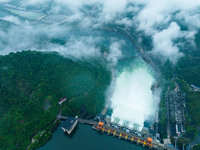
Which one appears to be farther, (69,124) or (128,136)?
(69,124)

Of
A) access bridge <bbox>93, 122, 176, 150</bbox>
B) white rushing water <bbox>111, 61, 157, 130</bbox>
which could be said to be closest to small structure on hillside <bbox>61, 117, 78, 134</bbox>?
access bridge <bbox>93, 122, 176, 150</bbox>

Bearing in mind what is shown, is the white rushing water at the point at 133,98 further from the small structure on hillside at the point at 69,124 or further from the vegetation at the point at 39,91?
the small structure on hillside at the point at 69,124

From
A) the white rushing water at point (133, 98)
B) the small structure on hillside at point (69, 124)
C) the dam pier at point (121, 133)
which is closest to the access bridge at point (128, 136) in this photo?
the dam pier at point (121, 133)

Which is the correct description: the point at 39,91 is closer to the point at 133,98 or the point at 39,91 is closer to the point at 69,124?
the point at 69,124

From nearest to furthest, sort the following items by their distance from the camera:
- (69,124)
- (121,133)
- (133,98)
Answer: (121,133)
(69,124)
(133,98)

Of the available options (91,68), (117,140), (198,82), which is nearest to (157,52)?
(198,82)

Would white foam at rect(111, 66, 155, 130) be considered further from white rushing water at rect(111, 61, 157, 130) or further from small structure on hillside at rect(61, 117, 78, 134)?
small structure on hillside at rect(61, 117, 78, 134)

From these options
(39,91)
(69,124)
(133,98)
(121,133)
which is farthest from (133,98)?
(39,91)
